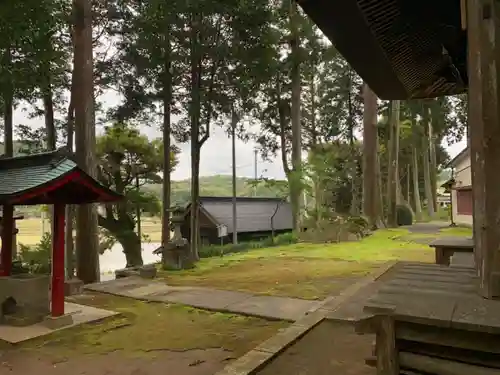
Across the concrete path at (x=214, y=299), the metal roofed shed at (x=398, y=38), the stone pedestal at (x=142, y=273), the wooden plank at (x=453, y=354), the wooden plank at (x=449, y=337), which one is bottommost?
the concrete path at (x=214, y=299)

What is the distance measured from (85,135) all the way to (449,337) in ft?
28.5

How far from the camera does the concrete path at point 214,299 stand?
5770 millimetres

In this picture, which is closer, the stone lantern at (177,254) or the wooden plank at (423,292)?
the wooden plank at (423,292)

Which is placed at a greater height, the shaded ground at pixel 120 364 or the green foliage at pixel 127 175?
the green foliage at pixel 127 175

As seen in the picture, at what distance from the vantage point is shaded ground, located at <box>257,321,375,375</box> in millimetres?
3500

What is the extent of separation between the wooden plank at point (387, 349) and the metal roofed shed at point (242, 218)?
13605 millimetres

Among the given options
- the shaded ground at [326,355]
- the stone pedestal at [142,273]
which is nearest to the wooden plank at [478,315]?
the shaded ground at [326,355]

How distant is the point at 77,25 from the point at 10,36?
332cm

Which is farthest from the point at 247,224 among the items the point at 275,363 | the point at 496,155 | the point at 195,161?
the point at 496,155

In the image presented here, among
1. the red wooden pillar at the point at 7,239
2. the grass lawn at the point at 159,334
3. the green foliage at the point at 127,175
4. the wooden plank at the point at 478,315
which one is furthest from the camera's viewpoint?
the green foliage at the point at 127,175

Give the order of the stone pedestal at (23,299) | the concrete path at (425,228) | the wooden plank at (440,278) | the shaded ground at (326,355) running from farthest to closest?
the concrete path at (425,228), the stone pedestal at (23,299), the shaded ground at (326,355), the wooden plank at (440,278)

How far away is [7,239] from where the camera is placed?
19.9ft

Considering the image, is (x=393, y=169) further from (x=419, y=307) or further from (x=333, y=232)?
(x=419, y=307)

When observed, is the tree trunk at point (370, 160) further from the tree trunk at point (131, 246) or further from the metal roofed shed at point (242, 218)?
the tree trunk at point (131, 246)
